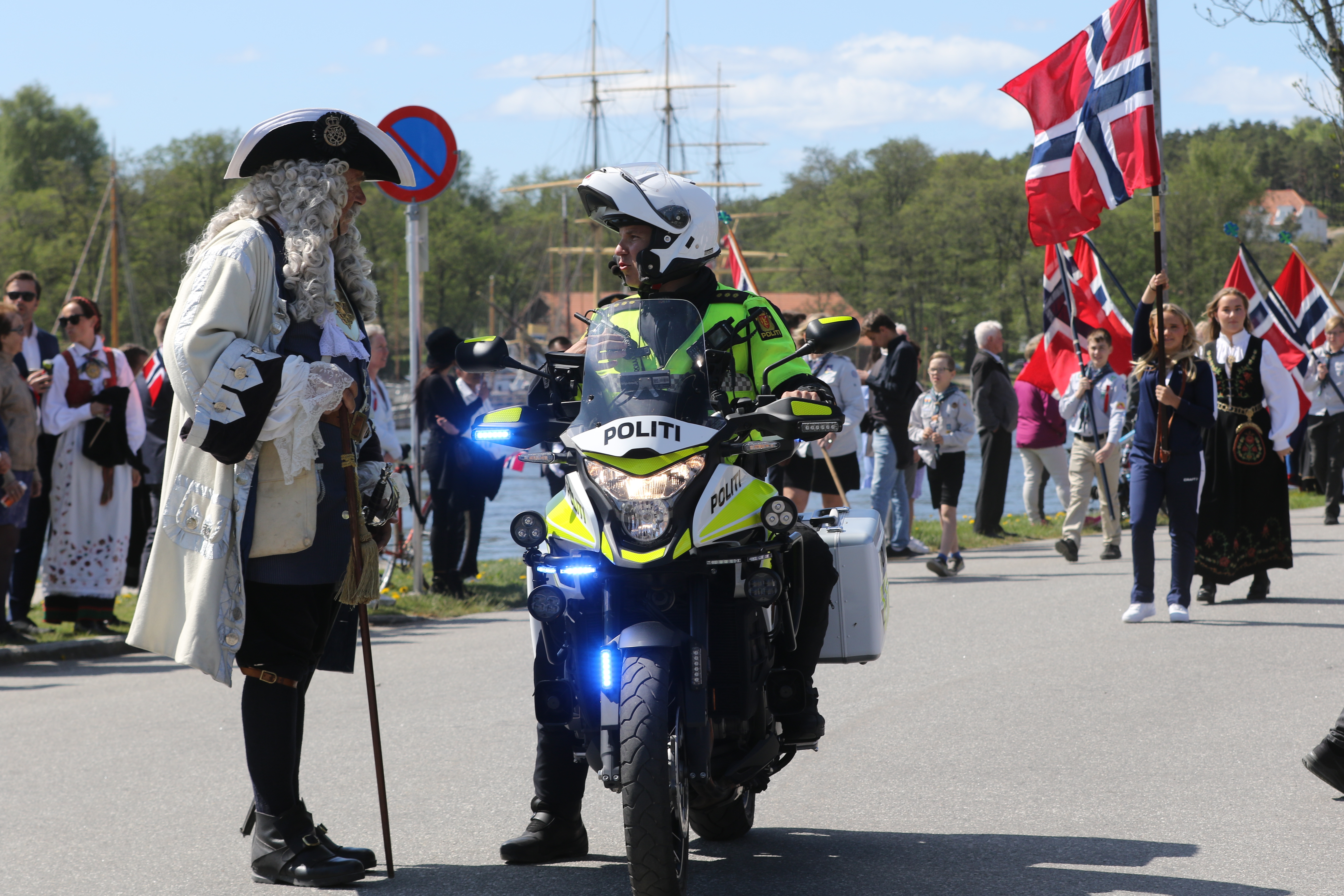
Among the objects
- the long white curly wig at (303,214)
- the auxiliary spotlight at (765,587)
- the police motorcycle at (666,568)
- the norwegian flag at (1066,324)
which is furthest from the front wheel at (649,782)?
A: the norwegian flag at (1066,324)

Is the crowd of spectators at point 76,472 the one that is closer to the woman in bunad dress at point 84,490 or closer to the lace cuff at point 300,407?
the woman in bunad dress at point 84,490

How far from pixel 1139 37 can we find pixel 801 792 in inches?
255

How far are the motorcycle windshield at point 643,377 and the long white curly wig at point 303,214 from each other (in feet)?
2.37

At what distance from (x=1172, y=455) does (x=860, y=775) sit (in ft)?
15.7

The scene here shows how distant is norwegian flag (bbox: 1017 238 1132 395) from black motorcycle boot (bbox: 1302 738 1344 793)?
10.5 meters

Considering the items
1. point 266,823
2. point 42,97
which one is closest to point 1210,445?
point 266,823

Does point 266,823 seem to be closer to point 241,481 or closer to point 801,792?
point 241,481

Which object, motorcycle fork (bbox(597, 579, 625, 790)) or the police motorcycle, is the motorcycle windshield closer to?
the police motorcycle

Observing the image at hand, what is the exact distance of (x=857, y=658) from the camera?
471 centimetres

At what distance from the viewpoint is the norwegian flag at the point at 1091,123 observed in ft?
32.0

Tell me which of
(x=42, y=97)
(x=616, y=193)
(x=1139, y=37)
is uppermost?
(x=42, y=97)

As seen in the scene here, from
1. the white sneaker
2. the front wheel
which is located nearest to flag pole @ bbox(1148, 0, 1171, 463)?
the white sneaker

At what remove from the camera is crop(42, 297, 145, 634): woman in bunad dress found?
31.1 ft

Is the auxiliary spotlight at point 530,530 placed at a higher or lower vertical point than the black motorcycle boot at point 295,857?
higher
